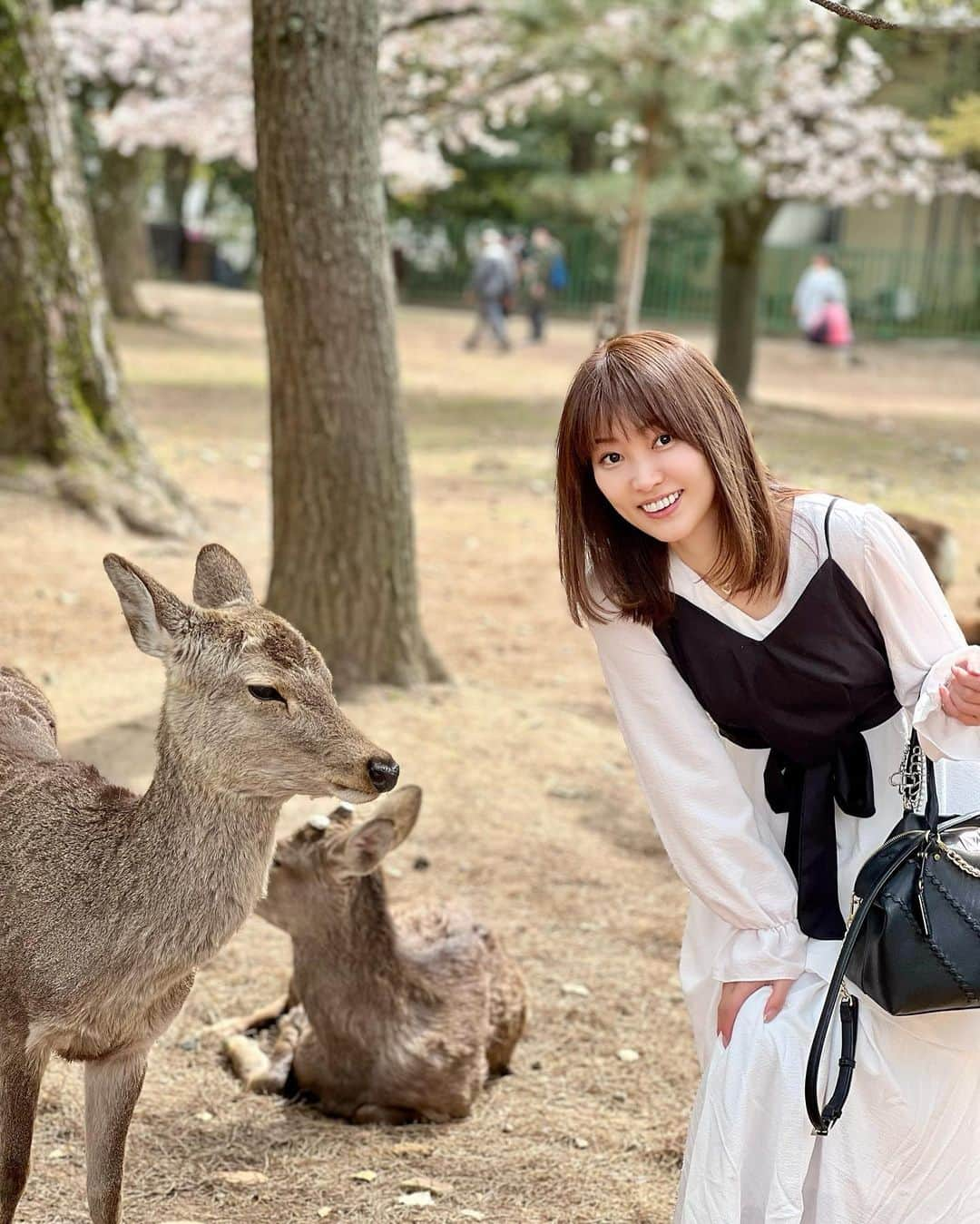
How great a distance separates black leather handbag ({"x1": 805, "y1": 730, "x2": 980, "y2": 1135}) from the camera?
98.3 inches

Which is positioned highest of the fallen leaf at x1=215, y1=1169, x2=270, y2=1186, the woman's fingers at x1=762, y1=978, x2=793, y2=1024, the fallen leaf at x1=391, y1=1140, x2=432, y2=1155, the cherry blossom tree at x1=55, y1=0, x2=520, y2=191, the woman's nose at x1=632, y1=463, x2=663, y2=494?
the cherry blossom tree at x1=55, y1=0, x2=520, y2=191

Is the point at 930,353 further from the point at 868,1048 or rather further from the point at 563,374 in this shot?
the point at 868,1048

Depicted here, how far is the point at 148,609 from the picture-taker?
280cm

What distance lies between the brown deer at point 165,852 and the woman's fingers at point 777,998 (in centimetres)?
79

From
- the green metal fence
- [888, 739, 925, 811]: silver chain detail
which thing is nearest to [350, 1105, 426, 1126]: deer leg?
[888, 739, 925, 811]: silver chain detail

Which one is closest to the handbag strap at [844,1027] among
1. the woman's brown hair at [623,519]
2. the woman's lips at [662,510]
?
the woman's brown hair at [623,519]

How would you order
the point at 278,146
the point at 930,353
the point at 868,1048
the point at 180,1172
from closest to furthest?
the point at 868,1048
the point at 180,1172
the point at 278,146
the point at 930,353

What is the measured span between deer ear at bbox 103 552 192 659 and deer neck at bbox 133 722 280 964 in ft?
0.70

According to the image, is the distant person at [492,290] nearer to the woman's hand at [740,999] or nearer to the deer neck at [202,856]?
the deer neck at [202,856]

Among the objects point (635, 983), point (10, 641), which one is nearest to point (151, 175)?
point (10, 641)

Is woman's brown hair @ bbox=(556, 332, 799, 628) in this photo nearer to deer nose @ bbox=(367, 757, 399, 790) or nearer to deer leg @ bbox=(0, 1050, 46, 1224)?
deer nose @ bbox=(367, 757, 399, 790)

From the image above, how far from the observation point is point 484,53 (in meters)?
17.8

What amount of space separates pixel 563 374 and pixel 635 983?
1736 centimetres

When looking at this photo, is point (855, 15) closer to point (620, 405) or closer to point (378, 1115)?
point (620, 405)
